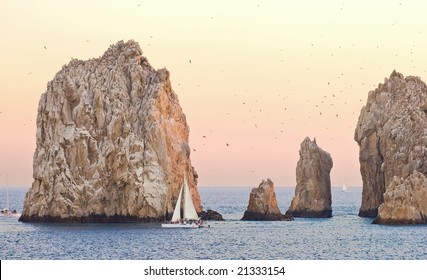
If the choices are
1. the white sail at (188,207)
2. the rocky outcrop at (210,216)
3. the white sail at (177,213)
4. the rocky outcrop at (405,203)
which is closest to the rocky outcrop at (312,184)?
the rocky outcrop at (210,216)

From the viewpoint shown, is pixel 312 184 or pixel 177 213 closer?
pixel 177 213

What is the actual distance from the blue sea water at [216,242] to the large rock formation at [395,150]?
Answer: 3081 millimetres

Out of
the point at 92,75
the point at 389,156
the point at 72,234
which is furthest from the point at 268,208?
the point at 72,234

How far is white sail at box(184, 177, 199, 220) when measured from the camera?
4197 inches

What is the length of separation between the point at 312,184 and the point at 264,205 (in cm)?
1592

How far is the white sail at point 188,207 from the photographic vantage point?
107 meters

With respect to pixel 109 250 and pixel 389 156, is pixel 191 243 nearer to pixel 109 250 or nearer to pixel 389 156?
pixel 109 250

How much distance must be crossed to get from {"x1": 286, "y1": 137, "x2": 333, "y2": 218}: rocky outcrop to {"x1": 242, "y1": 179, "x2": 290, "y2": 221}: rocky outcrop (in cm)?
1307

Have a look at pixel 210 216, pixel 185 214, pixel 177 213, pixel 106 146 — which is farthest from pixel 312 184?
pixel 106 146

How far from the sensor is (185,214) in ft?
349

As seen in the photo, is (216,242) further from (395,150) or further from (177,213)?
(395,150)

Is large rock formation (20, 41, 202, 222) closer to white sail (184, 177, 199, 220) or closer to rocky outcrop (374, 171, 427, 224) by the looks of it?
white sail (184, 177, 199, 220)
